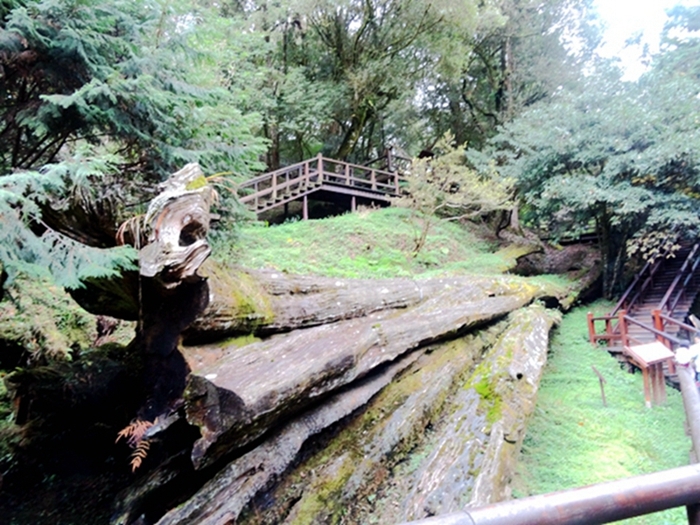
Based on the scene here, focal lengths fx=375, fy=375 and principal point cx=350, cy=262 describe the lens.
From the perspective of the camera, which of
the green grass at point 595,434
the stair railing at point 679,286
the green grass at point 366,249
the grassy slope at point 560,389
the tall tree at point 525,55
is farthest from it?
the tall tree at point 525,55

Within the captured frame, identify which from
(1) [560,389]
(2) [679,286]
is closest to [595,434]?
(1) [560,389]

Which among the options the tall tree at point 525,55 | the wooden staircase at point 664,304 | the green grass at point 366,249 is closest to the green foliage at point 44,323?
the green grass at point 366,249

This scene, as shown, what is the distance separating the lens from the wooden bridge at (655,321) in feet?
16.8

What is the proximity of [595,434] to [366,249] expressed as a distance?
6.61 meters

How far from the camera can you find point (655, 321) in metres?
6.43

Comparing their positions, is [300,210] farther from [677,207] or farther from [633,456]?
[633,456]

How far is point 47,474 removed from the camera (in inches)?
128

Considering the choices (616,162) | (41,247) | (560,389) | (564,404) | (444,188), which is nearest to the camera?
(41,247)

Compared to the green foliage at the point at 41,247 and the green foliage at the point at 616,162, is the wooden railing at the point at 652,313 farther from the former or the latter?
the green foliage at the point at 41,247

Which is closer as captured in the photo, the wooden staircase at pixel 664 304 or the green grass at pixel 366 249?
the wooden staircase at pixel 664 304

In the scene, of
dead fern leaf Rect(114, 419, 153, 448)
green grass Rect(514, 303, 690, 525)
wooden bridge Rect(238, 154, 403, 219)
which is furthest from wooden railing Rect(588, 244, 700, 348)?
dead fern leaf Rect(114, 419, 153, 448)

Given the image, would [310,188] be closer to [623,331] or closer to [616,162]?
[616,162]

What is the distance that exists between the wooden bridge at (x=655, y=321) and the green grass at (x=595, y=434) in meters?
0.39

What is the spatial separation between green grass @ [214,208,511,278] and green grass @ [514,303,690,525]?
3.36 metres
